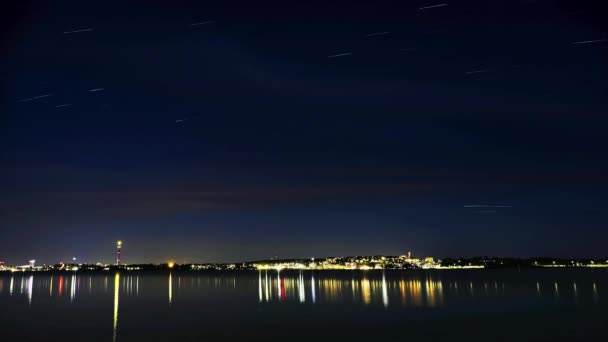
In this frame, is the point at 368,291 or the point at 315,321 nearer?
the point at 315,321

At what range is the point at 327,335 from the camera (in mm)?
30656

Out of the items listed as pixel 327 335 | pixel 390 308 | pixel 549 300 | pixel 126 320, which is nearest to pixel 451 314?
pixel 390 308

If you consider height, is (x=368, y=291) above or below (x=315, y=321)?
above

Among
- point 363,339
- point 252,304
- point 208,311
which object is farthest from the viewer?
point 252,304

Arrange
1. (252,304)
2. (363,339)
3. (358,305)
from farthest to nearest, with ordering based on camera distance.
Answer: (252,304) < (358,305) < (363,339)

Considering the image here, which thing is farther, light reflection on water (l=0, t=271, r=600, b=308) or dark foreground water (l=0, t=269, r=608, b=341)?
light reflection on water (l=0, t=271, r=600, b=308)

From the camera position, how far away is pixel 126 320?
38.8 m

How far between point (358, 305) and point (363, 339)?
2086 cm

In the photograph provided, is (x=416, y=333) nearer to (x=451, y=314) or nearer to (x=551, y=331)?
(x=551, y=331)

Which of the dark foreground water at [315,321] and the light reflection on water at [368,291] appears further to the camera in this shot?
the light reflection on water at [368,291]

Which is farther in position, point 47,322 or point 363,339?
point 47,322

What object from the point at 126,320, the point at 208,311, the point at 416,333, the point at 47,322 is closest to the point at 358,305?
the point at 208,311

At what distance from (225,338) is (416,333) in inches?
453

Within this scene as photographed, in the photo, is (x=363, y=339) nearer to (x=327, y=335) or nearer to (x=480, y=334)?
(x=327, y=335)
